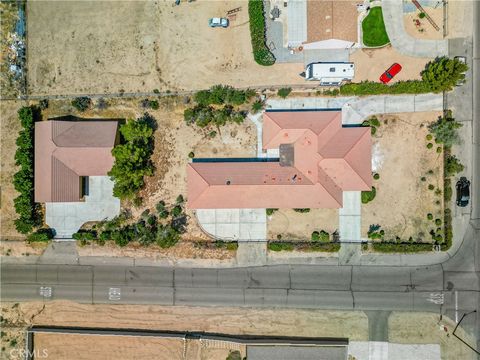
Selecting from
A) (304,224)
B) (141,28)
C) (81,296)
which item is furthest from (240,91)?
(81,296)

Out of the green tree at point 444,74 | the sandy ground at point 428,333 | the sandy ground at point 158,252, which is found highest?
the green tree at point 444,74

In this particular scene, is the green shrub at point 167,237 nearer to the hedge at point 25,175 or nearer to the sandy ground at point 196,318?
the sandy ground at point 196,318

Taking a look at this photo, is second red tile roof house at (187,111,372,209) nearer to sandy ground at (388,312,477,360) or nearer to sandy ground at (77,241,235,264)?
sandy ground at (77,241,235,264)

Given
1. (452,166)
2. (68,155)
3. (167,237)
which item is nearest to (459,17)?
(452,166)

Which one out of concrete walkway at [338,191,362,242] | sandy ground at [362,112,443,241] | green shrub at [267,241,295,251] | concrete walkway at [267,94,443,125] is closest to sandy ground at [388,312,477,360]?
sandy ground at [362,112,443,241]

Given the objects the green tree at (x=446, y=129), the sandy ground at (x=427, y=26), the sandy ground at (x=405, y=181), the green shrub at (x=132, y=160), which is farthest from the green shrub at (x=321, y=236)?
the sandy ground at (x=427, y=26)

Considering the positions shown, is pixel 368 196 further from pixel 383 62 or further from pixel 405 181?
pixel 383 62

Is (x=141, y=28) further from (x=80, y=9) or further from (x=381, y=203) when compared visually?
(x=381, y=203)

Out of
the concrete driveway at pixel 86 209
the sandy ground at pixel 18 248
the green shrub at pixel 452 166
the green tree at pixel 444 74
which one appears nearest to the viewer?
the green tree at pixel 444 74
